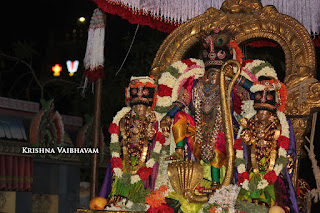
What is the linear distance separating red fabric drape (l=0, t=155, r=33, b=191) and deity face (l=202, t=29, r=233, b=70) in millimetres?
6851

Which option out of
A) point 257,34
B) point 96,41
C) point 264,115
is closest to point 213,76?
point 264,115

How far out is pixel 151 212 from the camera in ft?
25.1

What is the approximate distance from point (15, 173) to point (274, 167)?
7.75m

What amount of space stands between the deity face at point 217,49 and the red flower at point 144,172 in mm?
1671

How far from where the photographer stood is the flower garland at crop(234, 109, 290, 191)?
7.51m

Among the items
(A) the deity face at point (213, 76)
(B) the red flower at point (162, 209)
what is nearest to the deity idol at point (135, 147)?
(B) the red flower at point (162, 209)

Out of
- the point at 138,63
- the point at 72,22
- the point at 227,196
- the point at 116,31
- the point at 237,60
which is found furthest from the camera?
the point at 72,22

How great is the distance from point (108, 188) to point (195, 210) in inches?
56.5

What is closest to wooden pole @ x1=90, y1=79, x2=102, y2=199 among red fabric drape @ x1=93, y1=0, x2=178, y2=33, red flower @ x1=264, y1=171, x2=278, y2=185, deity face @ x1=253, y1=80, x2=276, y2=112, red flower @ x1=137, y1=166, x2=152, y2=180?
→ red fabric drape @ x1=93, y1=0, x2=178, y2=33

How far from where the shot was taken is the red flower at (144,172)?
8.25 metres

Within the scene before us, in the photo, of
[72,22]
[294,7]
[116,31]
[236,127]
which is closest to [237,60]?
[236,127]

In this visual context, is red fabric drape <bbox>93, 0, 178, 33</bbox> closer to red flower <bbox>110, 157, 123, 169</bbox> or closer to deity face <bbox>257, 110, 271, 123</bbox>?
red flower <bbox>110, 157, 123, 169</bbox>

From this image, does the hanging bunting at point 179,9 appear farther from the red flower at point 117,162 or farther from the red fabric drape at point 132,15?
the red flower at point 117,162

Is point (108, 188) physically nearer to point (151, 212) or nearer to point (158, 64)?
point (151, 212)
